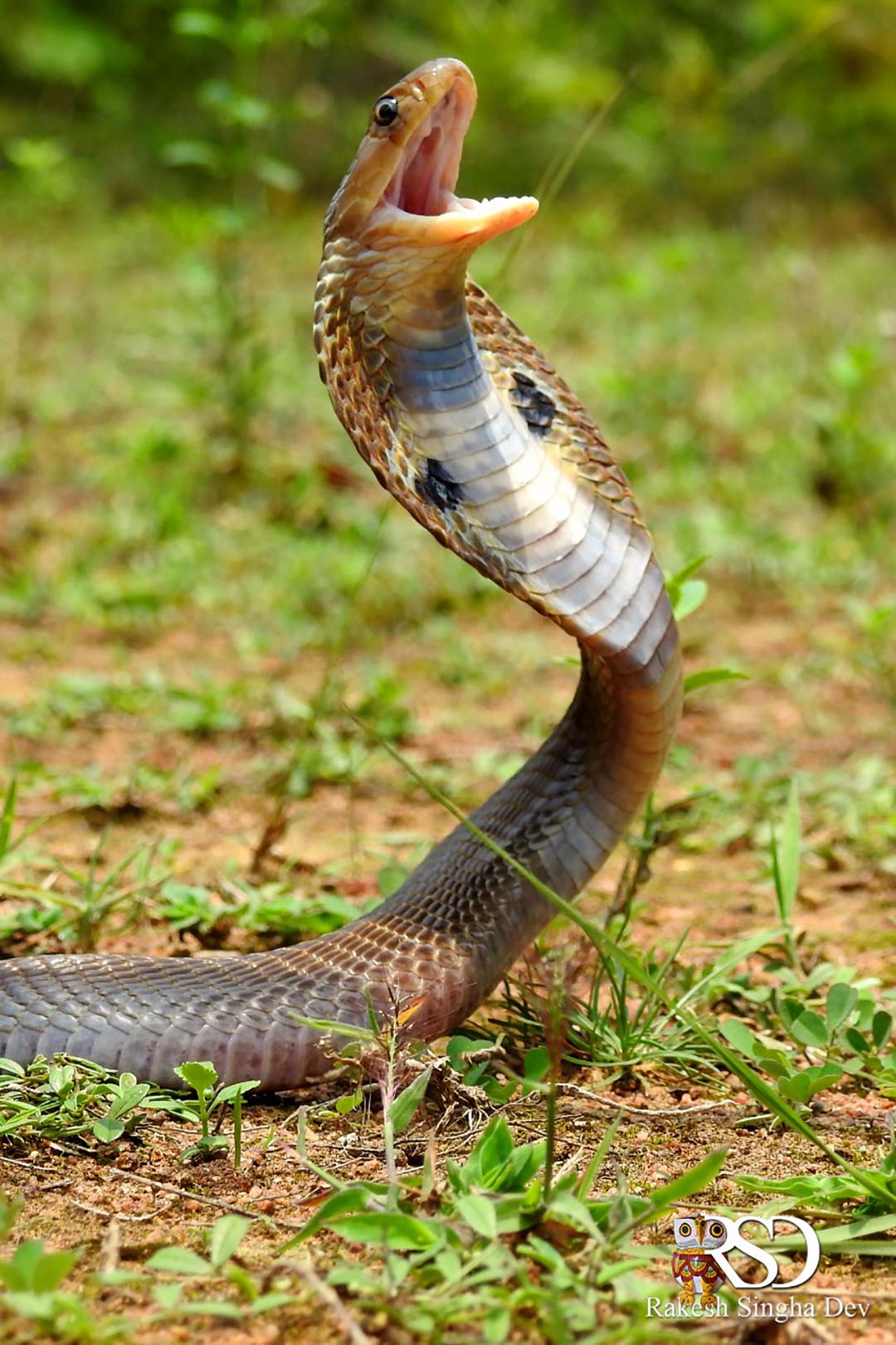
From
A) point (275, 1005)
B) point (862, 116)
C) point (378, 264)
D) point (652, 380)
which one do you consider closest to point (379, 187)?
point (378, 264)

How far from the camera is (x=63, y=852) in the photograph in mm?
3018

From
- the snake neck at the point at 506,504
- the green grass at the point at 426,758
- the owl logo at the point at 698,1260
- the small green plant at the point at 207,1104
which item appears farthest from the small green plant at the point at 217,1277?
the snake neck at the point at 506,504

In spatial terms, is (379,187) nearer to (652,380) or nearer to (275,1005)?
(275,1005)

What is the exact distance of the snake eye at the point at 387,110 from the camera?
1996 mm

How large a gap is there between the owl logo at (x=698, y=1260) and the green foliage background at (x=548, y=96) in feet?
37.3

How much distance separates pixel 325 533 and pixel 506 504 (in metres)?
3.50

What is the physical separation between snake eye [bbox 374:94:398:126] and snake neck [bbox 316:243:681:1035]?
17cm

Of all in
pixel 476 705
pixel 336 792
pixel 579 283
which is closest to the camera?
pixel 336 792

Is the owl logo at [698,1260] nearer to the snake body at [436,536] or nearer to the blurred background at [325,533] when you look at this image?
the snake body at [436,536]

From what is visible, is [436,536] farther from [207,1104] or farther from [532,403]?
[207,1104]

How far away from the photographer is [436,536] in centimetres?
208

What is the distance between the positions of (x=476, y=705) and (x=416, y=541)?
1.39 metres

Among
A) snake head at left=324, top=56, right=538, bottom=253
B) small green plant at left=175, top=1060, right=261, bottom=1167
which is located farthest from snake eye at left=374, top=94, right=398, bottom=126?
small green plant at left=175, top=1060, right=261, bottom=1167

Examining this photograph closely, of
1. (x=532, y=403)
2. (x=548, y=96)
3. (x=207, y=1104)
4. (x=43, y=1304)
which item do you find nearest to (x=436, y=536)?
(x=532, y=403)
